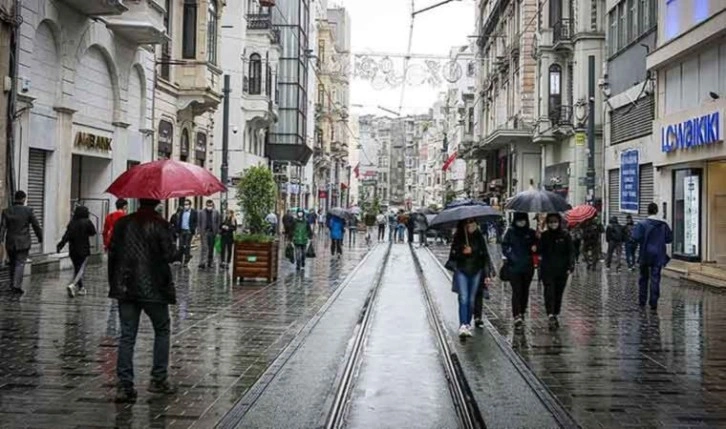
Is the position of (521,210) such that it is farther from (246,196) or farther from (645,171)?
(645,171)

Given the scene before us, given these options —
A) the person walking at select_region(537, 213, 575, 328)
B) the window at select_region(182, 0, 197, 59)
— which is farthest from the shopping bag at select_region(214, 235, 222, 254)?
the person walking at select_region(537, 213, 575, 328)

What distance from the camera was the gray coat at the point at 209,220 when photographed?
23.6 m

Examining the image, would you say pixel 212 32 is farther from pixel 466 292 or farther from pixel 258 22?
pixel 466 292

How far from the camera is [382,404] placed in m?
7.98

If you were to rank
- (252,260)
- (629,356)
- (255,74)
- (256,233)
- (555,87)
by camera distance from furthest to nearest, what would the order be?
(255,74) < (555,87) < (256,233) < (252,260) < (629,356)

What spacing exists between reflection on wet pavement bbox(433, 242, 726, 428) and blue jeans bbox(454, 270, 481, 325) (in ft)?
2.07

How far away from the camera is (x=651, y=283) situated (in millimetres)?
15562

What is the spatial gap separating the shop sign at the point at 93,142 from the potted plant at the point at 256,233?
4724 millimetres

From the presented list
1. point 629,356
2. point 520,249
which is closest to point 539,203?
point 520,249

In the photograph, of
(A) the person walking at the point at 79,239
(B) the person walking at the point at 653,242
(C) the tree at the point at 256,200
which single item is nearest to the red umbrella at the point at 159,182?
(A) the person walking at the point at 79,239

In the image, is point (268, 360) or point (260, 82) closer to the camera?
point (268, 360)

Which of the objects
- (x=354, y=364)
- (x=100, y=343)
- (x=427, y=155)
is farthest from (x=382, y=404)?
(x=427, y=155)

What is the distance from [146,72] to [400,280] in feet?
36.3

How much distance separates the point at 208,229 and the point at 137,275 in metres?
15.9
